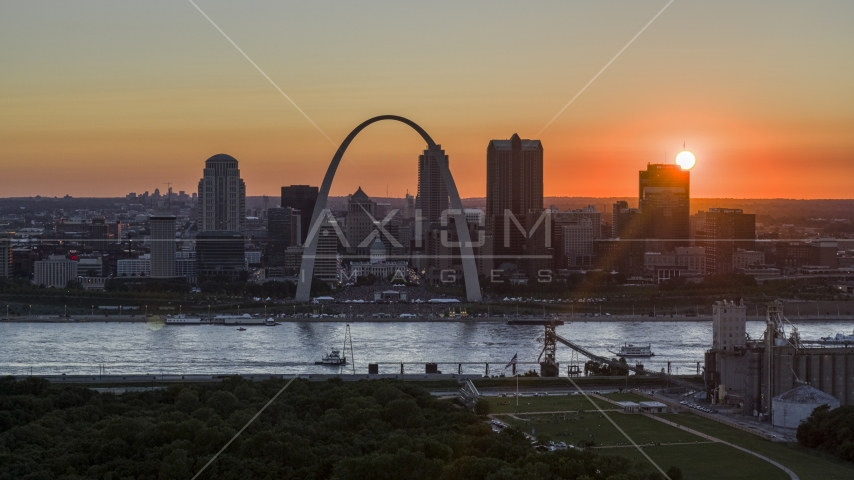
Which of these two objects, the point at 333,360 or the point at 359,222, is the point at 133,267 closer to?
the point at 359,222

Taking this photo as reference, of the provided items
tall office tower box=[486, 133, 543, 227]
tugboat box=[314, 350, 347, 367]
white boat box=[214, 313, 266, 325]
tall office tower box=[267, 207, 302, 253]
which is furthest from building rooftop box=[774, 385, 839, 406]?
tall office tower box=[486, 133, 543, 227]

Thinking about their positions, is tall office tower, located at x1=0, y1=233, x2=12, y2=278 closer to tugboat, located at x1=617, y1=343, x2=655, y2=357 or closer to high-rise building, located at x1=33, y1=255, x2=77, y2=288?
high-rise building, located at x1=33, y1=255, x2=77, y2=288

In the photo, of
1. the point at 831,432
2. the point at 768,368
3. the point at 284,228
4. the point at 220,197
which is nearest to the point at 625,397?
the point at 768,368

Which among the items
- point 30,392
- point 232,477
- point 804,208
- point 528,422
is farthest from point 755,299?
point 804,208

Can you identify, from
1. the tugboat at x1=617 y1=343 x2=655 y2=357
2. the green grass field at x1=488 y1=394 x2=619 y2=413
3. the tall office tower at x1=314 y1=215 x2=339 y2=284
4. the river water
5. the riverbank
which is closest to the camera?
the green grass field at x1=488 y1=394 x2=619 y2=413

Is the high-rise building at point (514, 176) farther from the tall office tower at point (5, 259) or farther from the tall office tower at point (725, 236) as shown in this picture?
the tall office tower at point (5, 259)
